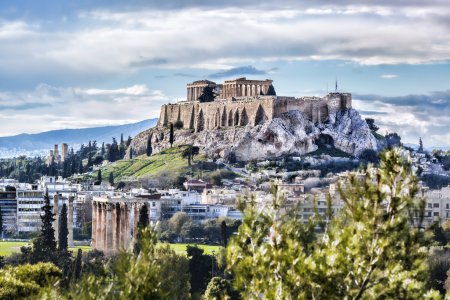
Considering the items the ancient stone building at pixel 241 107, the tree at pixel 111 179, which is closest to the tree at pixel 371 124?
the ancient stone building at pixel 241 107

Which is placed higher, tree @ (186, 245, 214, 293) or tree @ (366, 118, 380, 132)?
tree @ (366, 118, 380, 132)

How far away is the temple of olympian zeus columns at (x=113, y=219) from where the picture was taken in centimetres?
8530

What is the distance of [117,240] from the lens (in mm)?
84188

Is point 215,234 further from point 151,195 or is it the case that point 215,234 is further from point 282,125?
point 282,125

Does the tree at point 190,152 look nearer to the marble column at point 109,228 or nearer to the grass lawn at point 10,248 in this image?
the marble column at point 109,228

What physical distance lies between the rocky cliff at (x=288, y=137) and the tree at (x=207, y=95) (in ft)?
23.6

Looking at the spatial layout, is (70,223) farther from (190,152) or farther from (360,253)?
(360,253)

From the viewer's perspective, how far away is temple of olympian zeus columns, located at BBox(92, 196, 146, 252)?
280 feet

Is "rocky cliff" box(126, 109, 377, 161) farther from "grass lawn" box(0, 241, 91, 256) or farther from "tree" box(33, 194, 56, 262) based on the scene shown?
"tree" box(33, 194, 56, 262)

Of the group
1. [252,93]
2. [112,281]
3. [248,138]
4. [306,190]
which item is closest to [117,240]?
[306,190]

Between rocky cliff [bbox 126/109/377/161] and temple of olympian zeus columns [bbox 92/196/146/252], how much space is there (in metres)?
28.5

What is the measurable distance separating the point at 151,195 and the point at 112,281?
77.0 meters

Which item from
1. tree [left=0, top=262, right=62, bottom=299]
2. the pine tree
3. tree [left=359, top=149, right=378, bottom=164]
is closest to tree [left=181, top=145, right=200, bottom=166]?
the pine tree

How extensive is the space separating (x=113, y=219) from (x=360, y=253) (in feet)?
236
